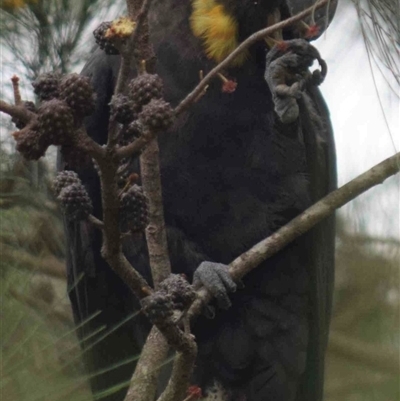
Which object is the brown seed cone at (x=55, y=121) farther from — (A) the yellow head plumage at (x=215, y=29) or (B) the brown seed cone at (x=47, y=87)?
(A) the yellow head plumage at (x=215, y=29)

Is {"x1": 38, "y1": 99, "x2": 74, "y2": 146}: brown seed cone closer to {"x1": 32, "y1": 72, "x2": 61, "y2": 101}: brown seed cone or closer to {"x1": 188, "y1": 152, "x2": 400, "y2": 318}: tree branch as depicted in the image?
{"x1": 32, "y1": 72, "x2": 61, "y2": 101}: brown seed cone

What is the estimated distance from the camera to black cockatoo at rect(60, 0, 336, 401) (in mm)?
1806

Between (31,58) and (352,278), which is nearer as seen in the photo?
(31,58)

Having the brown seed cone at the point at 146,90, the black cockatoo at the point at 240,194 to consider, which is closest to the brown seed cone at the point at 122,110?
the brown seed cone at the point at 146,90

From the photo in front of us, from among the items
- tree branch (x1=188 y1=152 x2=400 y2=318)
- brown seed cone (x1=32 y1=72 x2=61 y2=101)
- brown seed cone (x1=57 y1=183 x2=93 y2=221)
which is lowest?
tree branch (x1=188 y1=152 x2=400 y2=318)

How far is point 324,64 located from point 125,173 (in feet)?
1.99

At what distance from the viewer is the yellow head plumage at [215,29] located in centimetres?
174

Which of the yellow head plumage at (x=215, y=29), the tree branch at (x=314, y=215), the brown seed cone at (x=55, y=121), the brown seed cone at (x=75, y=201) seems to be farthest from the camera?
the yellow head plumage at (x=215, y=29)

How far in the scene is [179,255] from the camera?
1.85 meters

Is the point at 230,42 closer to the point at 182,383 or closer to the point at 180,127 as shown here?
the point at 180,127

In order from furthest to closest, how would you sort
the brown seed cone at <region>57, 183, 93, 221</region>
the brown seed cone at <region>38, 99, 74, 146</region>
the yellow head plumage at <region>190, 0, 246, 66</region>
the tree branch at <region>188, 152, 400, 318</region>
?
the yellow head plumage at <region>190, 0, 246, 66</region>
the tree branch at <region>188, 152, 400, 318</region>
the brown seed cone at <region>57, 183, 93, 221</region>
the brown seed cone at <region>38, 99, 74, 146</region>

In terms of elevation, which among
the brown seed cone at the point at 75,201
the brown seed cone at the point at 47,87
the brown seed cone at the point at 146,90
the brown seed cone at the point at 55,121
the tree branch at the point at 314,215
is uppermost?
the brown seed cone at the point at 47,87

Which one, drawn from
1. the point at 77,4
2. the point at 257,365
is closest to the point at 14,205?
the point at 77,4

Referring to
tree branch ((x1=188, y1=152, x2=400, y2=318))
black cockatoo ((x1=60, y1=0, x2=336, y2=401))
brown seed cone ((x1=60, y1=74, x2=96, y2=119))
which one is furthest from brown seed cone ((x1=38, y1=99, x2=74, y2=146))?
black cockatoo ((x1=60, y1=0, x2=336, y2=401))
